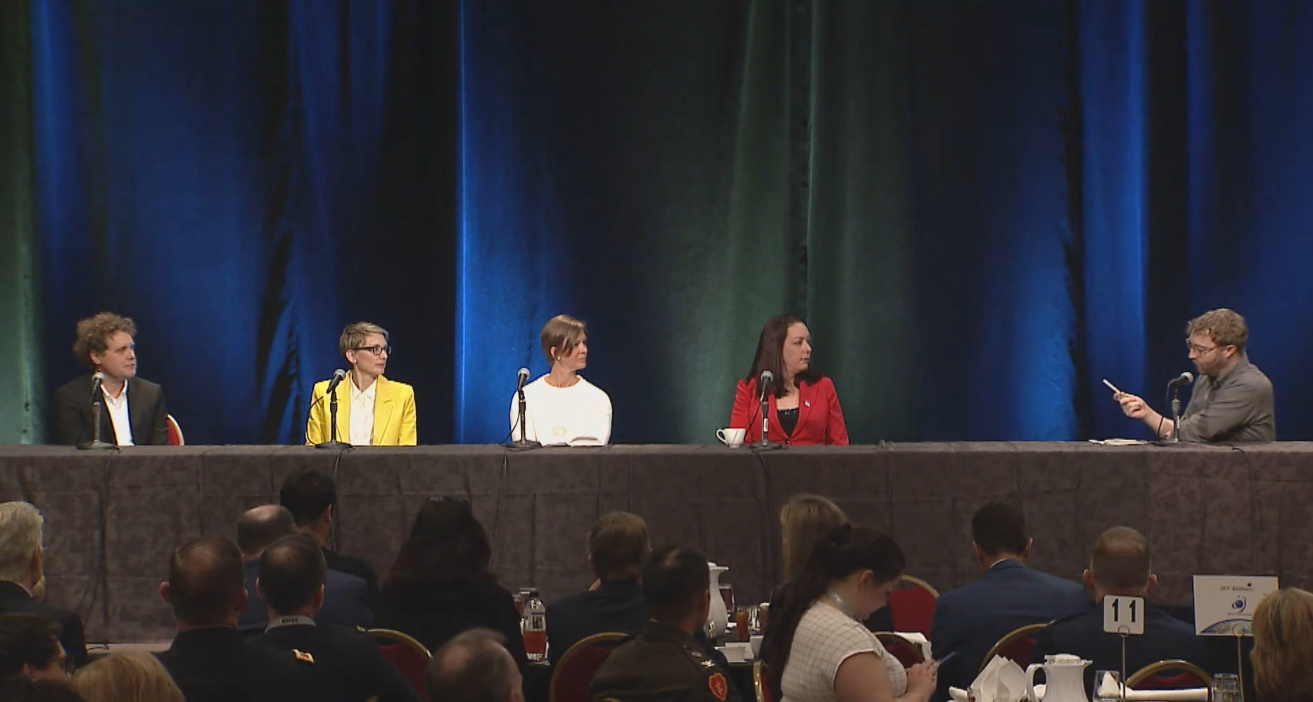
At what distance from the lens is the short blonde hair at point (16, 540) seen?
12.0 feet

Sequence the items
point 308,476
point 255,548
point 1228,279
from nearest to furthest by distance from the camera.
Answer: point 255,548
point 308,476
point 1228,279

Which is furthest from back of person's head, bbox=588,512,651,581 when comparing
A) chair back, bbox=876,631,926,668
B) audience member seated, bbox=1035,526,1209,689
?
audience member seated, bbox=1035,526,1209,689

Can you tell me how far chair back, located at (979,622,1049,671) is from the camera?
11.9 feet

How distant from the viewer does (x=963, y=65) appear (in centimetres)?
768

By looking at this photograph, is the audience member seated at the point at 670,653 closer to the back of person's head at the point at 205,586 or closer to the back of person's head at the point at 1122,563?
the back of person's head at the point at 205,586

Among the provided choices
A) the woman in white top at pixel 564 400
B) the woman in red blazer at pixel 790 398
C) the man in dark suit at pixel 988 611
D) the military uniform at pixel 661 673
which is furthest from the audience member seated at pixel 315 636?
the woman in red blazer at pixel 790 398

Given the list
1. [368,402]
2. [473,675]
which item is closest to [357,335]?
[368,402]

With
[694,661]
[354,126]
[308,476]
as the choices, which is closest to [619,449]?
[308,476]

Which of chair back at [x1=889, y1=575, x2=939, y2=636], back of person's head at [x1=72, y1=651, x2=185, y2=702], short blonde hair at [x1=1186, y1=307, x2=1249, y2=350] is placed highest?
short blonde hair at [x1=1186, y1=307, x2=1249, y2=350]

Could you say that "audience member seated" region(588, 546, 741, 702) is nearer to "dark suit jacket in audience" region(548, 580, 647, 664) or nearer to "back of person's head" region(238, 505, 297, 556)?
"dark suit jacket in audience" region(548, 580, 647, 664)

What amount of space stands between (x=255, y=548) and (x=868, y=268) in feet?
14.4

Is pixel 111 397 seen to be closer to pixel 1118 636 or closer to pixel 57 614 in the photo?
pixel 57 614

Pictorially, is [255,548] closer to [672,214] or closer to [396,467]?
[396,467]

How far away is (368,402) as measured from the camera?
253 inches
